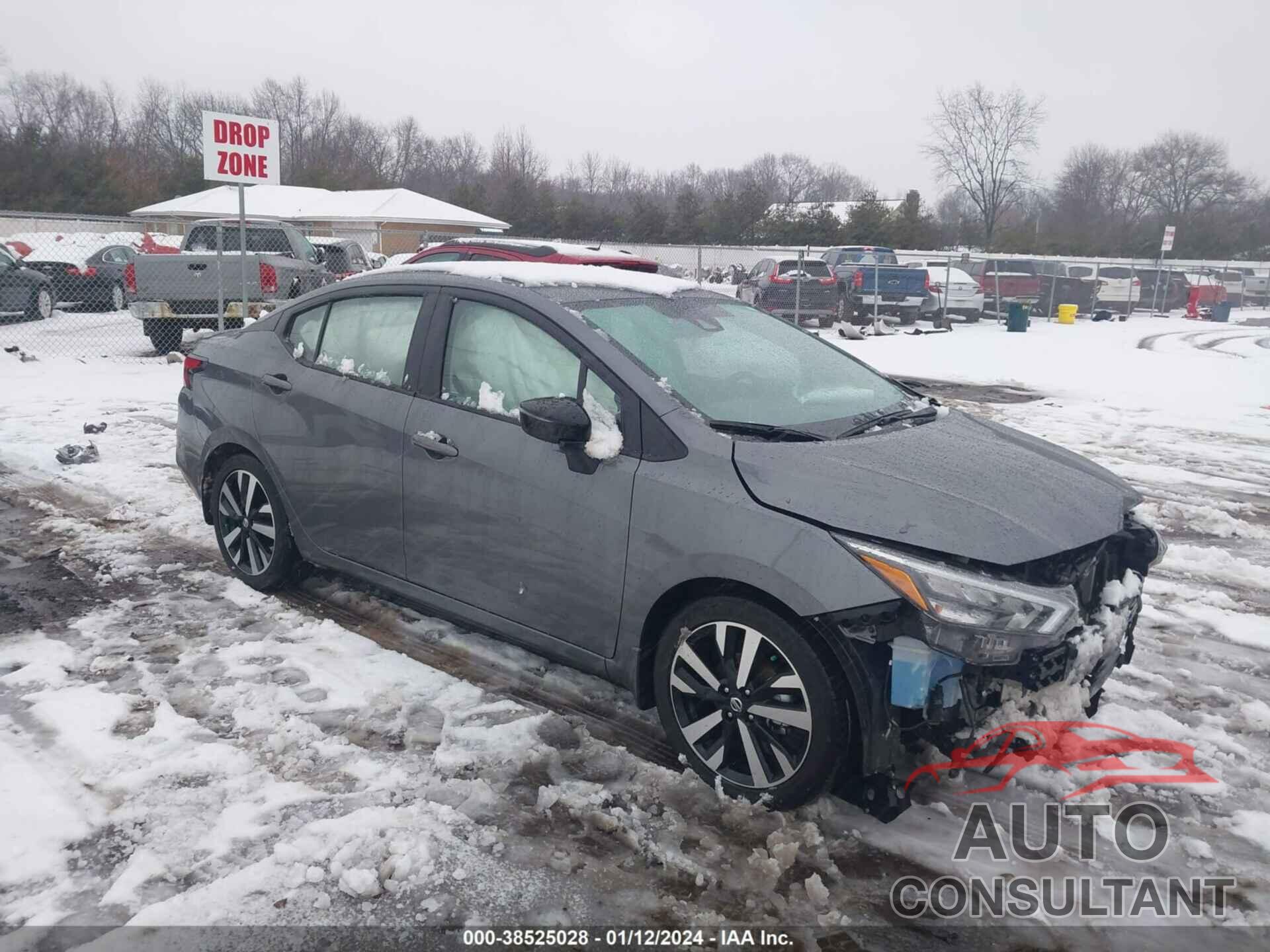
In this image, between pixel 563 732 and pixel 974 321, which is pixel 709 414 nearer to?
pixel 563 732

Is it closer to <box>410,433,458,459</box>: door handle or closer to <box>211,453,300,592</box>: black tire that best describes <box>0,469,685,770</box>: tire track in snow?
<box>211,453,300,592</box>: black tire

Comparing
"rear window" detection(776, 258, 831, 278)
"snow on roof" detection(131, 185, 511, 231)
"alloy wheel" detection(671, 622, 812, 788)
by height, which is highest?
"snow on roof" detection(131, 185, 511, 231)

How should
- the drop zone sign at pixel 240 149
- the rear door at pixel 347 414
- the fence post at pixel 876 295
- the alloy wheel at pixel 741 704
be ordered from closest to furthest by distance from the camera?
the alloy wheel at pixel 741 704, the rear door at pixel 347 414, the drop zone sign at pixel 240 149, the fence post at pixel 876 295

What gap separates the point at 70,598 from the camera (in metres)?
4.86

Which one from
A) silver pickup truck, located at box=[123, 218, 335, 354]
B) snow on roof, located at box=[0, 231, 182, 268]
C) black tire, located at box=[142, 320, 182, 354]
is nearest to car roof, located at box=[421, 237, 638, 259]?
silver pickup truck, located at box=[123, 218, 335, 354]

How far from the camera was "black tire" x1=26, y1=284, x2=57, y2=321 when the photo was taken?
57.7 feet

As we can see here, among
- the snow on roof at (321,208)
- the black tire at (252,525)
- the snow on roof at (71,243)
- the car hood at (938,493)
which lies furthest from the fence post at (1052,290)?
the black tire at (252,525)

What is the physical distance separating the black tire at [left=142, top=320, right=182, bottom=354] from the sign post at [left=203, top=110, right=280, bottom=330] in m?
2.86

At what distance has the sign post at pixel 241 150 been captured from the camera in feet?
37.3

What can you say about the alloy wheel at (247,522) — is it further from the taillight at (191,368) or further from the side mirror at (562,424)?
the side mirror at (562,424)

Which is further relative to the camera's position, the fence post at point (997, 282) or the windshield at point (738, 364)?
the fence post at point (997, 282)

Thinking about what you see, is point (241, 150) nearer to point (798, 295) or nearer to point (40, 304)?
point (40, 304)

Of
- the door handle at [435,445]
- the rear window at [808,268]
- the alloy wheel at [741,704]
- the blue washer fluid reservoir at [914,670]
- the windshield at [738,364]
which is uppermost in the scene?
the rear window at [808,268]

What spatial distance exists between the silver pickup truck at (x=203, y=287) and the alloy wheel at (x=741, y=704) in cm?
1029
